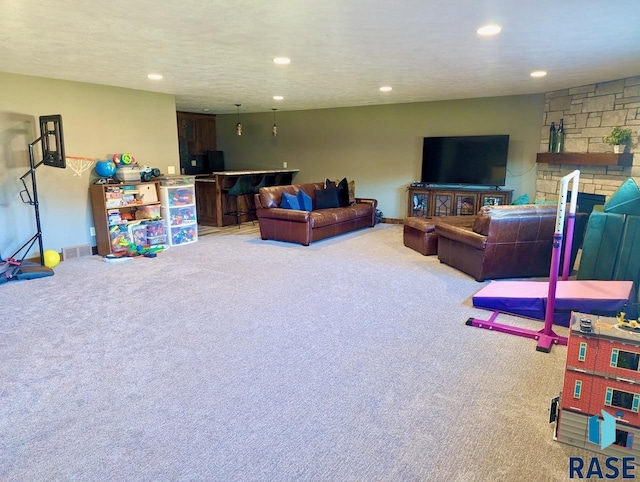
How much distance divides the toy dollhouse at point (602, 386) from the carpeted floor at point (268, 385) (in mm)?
125

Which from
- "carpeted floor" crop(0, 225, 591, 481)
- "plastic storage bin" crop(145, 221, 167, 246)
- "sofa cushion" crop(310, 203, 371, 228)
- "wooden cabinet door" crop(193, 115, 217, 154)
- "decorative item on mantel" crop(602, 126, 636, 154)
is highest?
"wooden cabinet door" crop(193, 115, 217, 154)

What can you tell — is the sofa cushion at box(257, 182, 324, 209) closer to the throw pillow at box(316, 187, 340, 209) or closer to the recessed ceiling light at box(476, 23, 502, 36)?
the throw pillow at box(316, 187, 340, 209)

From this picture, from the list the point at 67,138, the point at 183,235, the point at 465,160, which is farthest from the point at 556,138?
the point at 67,138

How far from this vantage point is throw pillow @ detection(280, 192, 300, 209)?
265 inches

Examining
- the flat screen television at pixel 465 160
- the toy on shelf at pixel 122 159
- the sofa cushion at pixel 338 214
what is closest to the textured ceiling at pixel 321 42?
the toy on shelf at pixel 122 159

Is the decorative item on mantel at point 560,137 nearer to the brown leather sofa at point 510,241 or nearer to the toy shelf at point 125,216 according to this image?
the brown leather sofa at point 510,241

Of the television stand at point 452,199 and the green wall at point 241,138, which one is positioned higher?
the green wall at point 241,138

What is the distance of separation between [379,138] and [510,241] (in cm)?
457

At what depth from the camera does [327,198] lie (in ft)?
24.5

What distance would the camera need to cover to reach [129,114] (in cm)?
603

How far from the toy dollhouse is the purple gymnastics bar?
99 cm

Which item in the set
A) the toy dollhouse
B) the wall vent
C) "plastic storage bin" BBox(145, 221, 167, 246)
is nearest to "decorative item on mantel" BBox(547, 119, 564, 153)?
the toy dollhouse

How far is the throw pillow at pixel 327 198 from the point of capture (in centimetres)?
742

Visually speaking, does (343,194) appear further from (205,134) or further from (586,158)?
(205,134)
